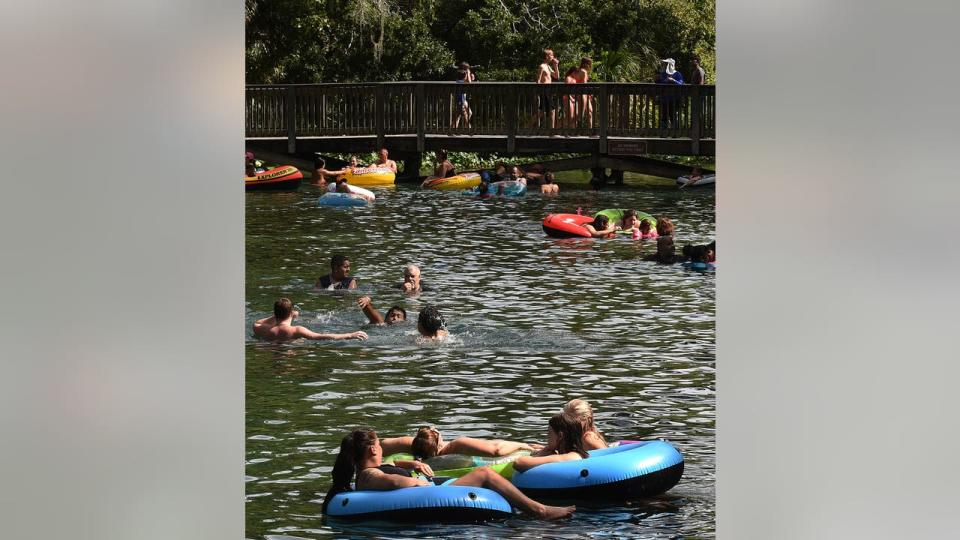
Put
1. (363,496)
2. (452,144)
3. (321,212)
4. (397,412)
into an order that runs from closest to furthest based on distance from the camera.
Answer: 1. (363,496)
2. (397,412)
3. (321,212)
4. (452,144)

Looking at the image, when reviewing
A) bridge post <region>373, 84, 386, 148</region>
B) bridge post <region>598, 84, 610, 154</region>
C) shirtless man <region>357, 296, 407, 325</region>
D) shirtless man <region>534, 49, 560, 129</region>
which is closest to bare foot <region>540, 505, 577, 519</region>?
shirtless man <region>357, 296, 407, 325</region>

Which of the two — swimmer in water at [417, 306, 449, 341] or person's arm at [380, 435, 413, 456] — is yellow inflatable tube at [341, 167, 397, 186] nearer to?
swimmer in water at [417, 306, 449, 341]

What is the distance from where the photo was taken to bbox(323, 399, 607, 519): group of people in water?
22.8ft

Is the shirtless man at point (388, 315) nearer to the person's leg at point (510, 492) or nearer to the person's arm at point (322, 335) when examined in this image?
the person's arm at point (322, 335)

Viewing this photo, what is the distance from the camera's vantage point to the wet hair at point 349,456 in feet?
22.7

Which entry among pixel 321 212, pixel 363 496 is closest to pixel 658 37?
pixel 321 212

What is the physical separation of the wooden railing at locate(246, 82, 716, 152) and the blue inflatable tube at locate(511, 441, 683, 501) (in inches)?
596

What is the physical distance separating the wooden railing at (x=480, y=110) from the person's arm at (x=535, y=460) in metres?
15.1
